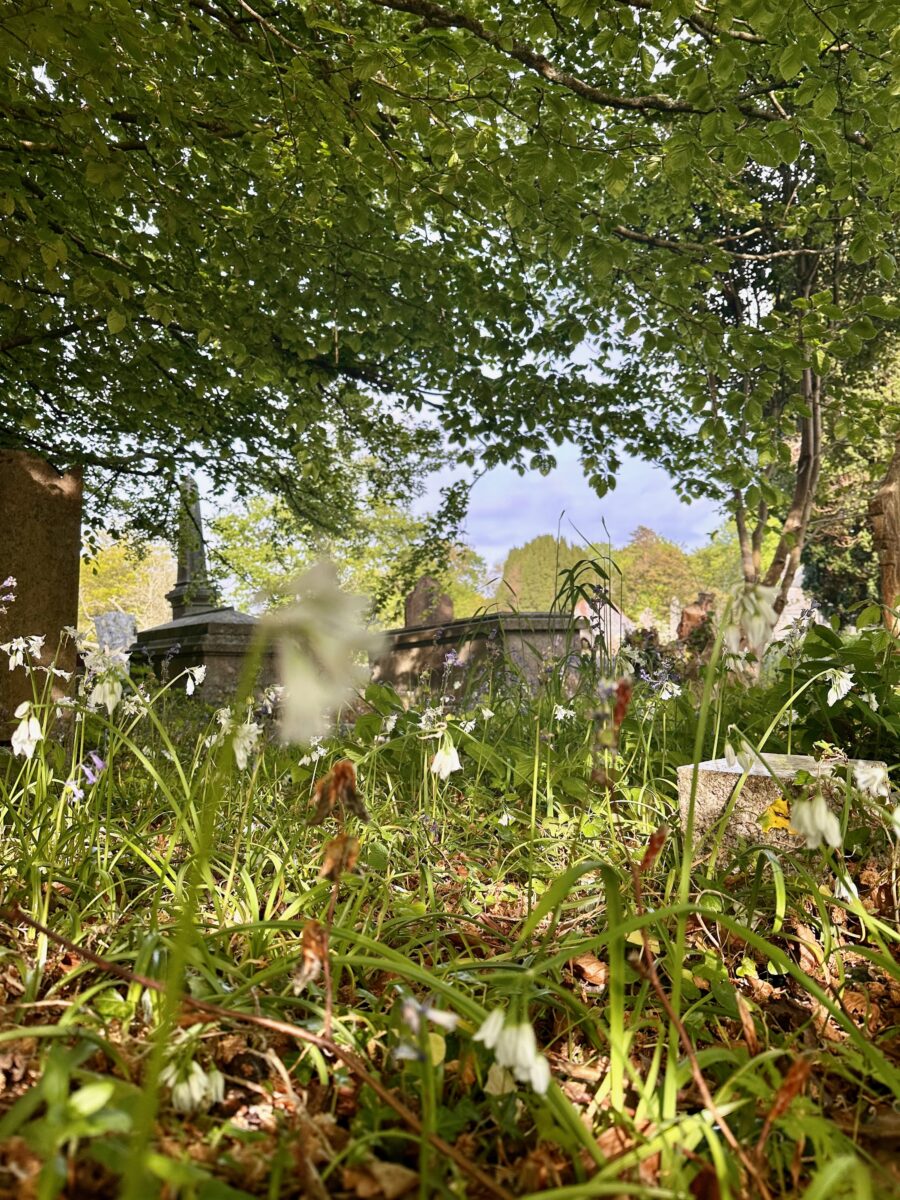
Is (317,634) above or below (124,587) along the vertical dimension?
below

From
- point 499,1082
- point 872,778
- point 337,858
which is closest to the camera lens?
point 337,858

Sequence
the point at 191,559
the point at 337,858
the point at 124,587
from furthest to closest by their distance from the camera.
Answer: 1. the point at 124,587
2. the point at 191,559
3. the point at 337,858

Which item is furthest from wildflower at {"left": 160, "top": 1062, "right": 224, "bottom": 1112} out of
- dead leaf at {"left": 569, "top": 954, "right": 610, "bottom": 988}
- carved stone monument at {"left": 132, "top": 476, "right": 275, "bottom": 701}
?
carved stone monument at {"left": 132, "top": 476, "right": 275, "bottom": 701}

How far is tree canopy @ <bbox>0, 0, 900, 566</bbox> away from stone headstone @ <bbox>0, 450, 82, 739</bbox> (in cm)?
98

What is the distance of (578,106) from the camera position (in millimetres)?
6652

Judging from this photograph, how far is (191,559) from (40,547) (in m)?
6.64

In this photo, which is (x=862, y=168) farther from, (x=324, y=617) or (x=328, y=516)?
(x=328, y=516)

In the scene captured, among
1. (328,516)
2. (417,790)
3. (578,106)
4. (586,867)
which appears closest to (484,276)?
(578,106)

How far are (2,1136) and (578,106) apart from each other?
25.2 feet

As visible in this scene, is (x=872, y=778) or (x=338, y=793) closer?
(x=338, y=793)

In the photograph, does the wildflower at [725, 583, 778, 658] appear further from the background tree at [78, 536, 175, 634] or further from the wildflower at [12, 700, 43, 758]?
the background tree at [78, 536, 175, 634]

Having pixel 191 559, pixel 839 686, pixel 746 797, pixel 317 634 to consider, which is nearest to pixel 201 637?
pixel 191 559

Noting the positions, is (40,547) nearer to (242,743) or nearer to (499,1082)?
(242,743)

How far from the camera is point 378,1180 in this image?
3.35 feet
